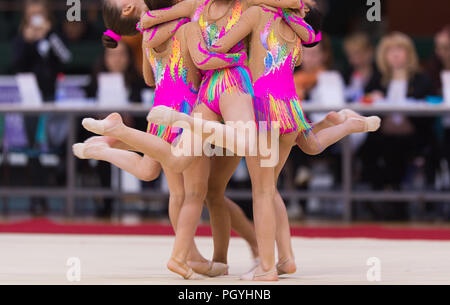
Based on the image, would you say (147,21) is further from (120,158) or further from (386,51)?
(386,51)

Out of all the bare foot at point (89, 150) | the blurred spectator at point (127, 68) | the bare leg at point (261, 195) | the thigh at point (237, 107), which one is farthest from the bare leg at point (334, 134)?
the blurred spectator at point (127, 68)

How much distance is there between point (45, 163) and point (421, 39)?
190 inches

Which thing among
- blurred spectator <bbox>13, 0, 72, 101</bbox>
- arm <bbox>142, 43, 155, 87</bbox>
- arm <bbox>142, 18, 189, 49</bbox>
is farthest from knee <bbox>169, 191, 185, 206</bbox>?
blurred spectator <bbox>13, 0, 72, 101</bbox>

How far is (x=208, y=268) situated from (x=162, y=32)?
4.03 ft

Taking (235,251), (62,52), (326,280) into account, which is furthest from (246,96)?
(62,52)

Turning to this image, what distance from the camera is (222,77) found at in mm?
4148

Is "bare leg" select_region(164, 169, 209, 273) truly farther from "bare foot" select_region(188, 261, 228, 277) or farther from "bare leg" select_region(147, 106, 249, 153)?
"bare leg" select_region(147, 106, 249, 153)

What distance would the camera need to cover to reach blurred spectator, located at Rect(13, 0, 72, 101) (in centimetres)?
866

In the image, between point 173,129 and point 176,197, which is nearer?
point 173,129

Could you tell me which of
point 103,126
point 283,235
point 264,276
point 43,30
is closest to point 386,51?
point 43,30

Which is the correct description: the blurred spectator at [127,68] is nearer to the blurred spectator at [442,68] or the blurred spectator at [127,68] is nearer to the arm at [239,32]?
the blurred spectator at [442,68]

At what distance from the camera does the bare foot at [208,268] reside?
14.6 feet

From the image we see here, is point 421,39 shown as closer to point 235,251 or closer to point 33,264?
point 235,251

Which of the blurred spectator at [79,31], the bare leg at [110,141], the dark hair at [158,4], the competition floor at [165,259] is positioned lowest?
the competition floor at [165,259]
